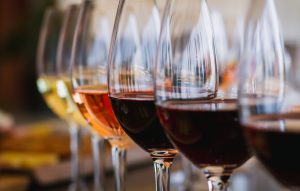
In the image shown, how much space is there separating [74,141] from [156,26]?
52cm

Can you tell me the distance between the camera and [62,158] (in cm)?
119

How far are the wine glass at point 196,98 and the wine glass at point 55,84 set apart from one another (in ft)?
1.14

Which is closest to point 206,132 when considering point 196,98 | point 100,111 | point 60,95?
point 196,98

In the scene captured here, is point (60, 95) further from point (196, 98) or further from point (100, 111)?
point (196, 98)

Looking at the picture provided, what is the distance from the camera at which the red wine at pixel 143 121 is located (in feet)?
1.93

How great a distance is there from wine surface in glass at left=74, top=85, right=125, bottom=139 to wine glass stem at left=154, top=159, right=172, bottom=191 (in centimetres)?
9

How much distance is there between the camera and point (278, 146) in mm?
423

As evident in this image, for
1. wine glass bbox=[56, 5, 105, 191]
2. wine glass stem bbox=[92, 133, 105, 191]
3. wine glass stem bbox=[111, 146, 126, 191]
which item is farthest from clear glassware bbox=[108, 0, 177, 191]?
wine glass stem bbox=[92, 133, 105, 191]

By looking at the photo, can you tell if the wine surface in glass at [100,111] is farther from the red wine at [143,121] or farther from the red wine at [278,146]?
the red wine at [278,146]

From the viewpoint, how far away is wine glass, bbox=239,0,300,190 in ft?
1.39

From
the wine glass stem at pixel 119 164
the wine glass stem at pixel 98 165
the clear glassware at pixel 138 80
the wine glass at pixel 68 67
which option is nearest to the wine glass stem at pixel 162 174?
the clear glassware at pixel 138 80

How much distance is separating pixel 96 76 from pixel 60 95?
20 centimetres

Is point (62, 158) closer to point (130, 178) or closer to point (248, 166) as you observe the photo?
point (130, 178)

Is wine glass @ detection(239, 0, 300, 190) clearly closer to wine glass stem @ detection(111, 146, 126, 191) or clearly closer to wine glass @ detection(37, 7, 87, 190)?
wine glass stem @ detection(111, 146, 126, 191)
